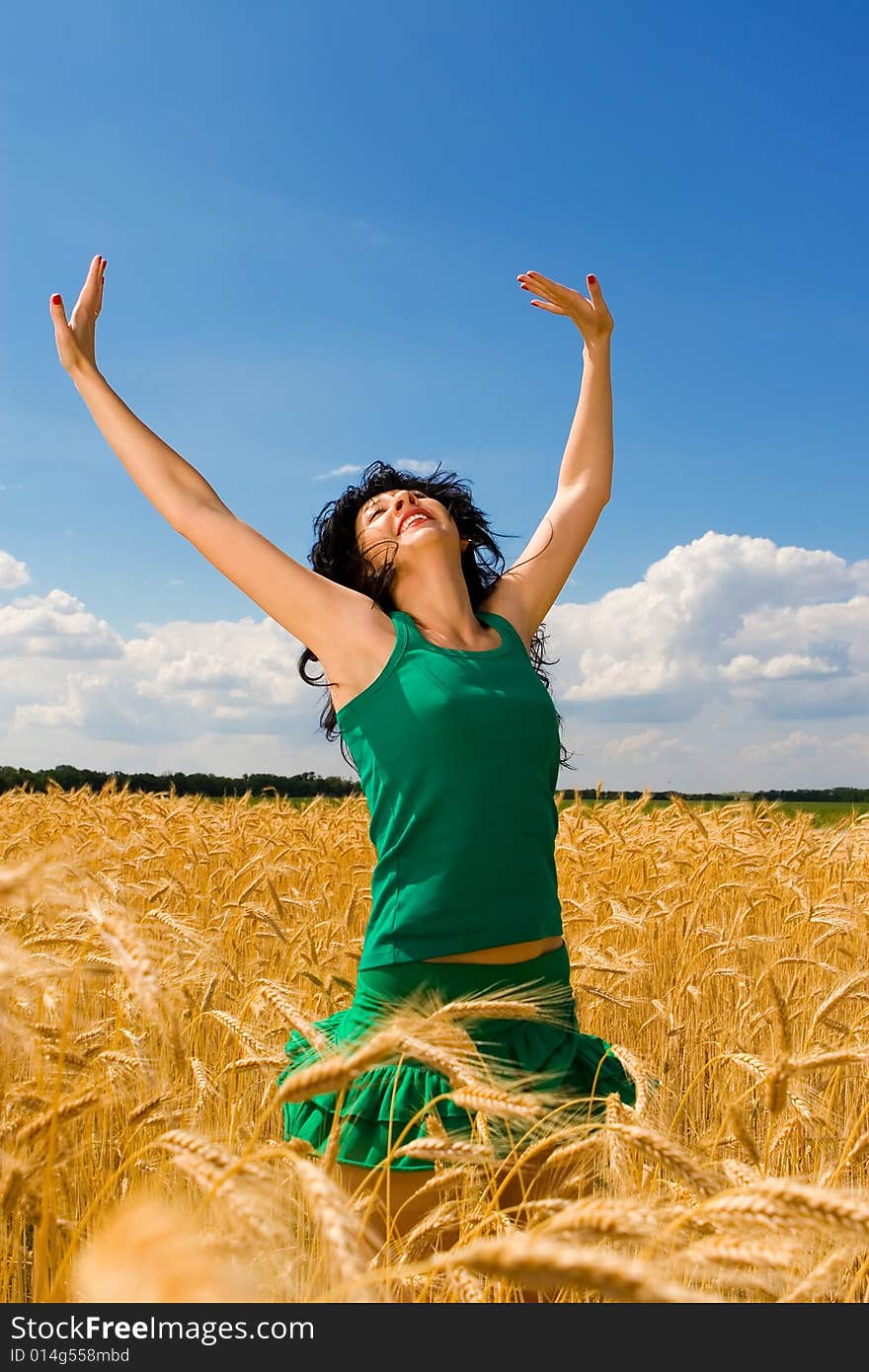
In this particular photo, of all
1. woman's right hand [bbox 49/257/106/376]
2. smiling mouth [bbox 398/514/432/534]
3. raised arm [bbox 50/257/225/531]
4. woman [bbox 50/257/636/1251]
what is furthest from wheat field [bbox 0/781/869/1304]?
woman's right hand [bbox 49/257/106/376]

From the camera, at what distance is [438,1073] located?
172 centimetres

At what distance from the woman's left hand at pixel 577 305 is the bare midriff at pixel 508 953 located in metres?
1.85

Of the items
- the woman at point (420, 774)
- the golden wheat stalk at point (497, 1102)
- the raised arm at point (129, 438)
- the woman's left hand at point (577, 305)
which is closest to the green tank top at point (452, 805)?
the woman at point (420, 774)

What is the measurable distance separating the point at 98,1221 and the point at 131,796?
687cm

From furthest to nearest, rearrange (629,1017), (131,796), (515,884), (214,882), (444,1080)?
1. (131,796)
2. (214,882)
3. (629,1017)
4. (515,884)
5. (444,1080)

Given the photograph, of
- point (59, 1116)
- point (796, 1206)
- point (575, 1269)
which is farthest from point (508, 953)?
point (575, 1269)

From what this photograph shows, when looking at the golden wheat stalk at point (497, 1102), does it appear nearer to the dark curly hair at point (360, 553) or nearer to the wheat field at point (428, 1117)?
the wheat field at point (428, 1117)

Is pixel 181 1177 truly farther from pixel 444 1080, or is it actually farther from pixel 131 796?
pixel 131 796

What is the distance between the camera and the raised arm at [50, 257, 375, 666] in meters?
2.07

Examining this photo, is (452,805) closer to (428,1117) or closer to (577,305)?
(428,1117)

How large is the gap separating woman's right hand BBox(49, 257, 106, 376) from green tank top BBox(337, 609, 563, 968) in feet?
3.46

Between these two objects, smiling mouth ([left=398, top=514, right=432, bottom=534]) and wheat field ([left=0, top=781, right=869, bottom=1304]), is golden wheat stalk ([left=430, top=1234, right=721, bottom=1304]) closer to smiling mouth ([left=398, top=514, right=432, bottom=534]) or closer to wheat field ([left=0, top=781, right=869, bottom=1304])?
wheat field ([left=0, top=781, right=869, bottom=1304])

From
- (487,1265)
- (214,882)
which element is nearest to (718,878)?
(214,882)
